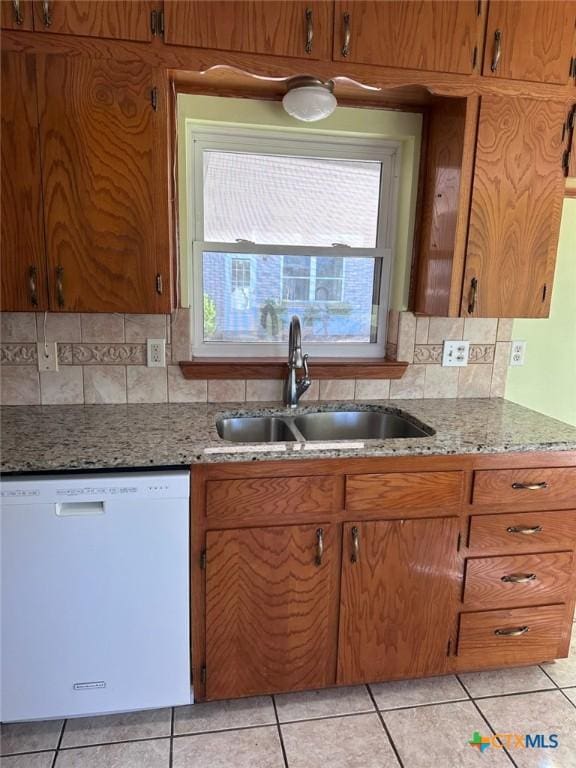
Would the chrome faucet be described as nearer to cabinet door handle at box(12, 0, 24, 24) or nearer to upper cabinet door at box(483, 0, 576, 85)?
upper cabinet door at box(483, 0, 576, 85)

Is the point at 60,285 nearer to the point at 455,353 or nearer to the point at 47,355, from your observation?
the point at 47,355

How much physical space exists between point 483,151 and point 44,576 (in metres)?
2.05

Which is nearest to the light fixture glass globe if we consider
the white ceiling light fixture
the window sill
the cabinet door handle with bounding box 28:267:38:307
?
the white ceiling light fixture

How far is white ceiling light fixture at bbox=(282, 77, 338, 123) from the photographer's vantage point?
5.59ft

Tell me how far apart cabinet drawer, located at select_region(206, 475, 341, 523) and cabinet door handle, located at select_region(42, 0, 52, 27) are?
4.79ft

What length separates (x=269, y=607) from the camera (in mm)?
1610

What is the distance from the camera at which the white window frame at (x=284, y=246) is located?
2002 millimetres

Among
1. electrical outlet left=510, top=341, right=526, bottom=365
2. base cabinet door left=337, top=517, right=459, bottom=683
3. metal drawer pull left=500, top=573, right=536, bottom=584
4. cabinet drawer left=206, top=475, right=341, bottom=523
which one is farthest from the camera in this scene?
electrical outlet left=510, top=341, right=526, bottom=365

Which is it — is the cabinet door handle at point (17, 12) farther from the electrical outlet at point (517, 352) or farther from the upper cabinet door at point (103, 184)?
the electrical outlet at point (517, 352)

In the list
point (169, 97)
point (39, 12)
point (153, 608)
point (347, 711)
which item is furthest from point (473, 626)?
point (39, 12)

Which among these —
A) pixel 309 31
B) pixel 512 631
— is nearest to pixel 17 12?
pixel 309 31

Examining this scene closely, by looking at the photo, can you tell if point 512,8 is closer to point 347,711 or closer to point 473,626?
point 473,626

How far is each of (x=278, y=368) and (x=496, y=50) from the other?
1.39 meters

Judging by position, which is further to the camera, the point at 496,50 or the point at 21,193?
the point at 496,50
